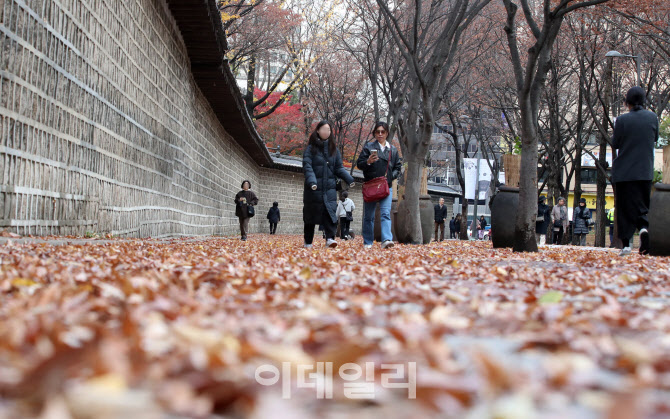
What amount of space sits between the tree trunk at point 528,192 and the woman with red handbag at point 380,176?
6.79 ft

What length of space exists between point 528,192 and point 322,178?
343 cm

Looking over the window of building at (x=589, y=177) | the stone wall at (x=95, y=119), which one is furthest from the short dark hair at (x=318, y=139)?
the window of building at (x=589, y=177)

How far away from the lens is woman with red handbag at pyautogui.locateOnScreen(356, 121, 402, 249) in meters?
10.2

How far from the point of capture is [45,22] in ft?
21.3

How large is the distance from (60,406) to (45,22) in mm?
5998

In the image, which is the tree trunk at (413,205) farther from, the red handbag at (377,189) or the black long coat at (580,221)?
the black long coat at (580,221)

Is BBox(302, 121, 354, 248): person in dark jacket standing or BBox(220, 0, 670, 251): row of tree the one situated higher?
BBox(220, 0, 670, 251): row of tree

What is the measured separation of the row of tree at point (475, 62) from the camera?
11.4m

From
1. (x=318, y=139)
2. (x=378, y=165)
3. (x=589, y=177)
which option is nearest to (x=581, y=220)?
(x=378, y=165)

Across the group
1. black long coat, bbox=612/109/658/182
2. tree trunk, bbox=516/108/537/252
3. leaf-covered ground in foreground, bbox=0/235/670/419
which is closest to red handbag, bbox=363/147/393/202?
tree trunk, bbox=516/108/537/252

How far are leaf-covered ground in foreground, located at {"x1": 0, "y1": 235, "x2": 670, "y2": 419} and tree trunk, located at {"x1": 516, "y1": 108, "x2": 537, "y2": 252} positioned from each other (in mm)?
7675

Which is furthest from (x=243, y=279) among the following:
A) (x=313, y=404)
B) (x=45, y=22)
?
(x=45, y=22)

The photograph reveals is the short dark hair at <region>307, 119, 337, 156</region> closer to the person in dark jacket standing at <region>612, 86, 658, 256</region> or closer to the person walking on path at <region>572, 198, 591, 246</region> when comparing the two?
the person in dark jacket standing at <region>612, 86, 658, 256</region>

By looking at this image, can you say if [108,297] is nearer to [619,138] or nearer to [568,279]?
[568,279]
